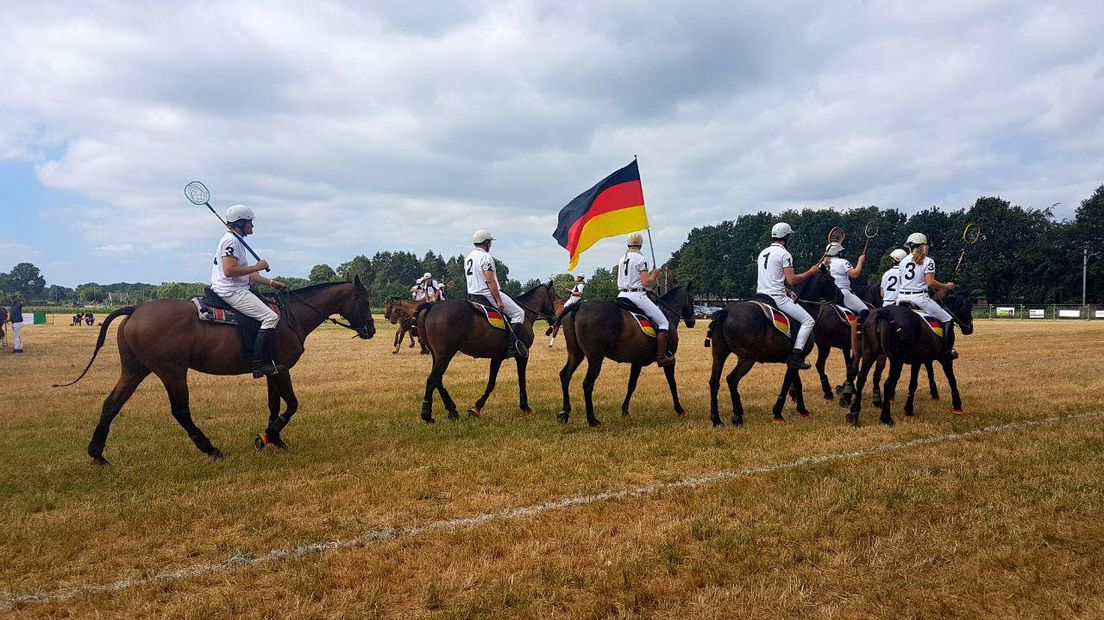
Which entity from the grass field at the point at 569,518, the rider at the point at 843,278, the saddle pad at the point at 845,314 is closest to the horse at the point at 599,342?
the grass field at the point at 569,518

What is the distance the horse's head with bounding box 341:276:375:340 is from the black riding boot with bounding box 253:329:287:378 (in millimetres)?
1578

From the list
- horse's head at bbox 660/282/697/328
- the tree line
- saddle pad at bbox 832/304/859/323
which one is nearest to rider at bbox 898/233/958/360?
saddle pad at bbox 832/304/859/323

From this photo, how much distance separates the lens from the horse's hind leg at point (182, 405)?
25.0 ft

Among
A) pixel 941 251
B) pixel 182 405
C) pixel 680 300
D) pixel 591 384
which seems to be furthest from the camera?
pixel 941 251

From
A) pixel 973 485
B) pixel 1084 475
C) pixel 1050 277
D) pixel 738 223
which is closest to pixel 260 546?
pixel 973 485

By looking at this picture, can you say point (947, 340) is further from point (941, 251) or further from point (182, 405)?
point (941, 251)

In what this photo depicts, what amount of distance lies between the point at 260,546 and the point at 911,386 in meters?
9.59

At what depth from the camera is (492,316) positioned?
1054 centimetres

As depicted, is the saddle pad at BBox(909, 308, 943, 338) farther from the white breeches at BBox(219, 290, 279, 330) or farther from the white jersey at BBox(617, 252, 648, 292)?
the white breeches at BBox(219, 290, 279, 330)

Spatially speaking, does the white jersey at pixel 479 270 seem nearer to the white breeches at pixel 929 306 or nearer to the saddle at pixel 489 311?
the saddle at pixel 489 311

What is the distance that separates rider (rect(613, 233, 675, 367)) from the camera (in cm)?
1016

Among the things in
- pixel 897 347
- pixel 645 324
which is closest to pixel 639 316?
pixel 645 324

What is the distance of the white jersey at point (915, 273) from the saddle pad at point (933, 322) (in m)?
0.41

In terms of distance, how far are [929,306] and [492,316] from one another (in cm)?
709
